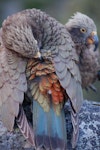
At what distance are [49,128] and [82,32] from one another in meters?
1.91

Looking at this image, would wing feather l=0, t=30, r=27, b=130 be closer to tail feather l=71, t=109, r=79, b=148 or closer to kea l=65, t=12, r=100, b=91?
tail feather l=71, t=109, r=79, b=148

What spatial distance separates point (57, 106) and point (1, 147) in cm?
61

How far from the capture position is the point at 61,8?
41.7 ft

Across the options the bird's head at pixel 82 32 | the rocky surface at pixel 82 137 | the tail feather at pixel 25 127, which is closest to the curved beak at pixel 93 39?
the bird's head at pixel 82 32

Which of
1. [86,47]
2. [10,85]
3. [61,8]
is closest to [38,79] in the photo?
[10,85]

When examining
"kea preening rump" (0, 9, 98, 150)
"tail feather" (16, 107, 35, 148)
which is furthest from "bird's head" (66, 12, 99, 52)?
"tail feather" (16, 107, 35, 148)

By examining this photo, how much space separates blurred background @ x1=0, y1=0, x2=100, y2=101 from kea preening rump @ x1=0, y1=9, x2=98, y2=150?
12.0 ft

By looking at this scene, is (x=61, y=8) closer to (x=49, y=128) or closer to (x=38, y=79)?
(x=38, y=79)

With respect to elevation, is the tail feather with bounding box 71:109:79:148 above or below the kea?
below

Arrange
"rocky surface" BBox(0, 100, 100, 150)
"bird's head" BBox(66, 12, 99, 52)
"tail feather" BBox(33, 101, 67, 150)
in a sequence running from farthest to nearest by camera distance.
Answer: "bird's head" BBox(66, 12, 99, 52) < "rocky surface" BBox(0, 100, 100, 150) < "tail feather" BBox(33, 101, 67, 150)

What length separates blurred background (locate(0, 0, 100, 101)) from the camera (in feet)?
33.3

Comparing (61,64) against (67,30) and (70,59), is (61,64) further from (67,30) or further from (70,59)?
(67,30)

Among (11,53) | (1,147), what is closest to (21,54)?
(11,53)

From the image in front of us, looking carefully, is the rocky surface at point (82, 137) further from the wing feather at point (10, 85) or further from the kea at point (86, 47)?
the kea at point (86, 47)
